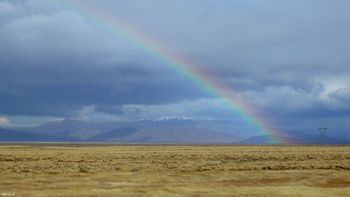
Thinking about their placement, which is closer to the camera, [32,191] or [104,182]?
[32,191]

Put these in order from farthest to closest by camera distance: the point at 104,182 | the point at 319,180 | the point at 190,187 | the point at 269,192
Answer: the point at 319,180 < the point at 104,182 < the point at 190,187 < the point at 269,192

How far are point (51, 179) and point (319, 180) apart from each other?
942 inches

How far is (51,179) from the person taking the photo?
4459cm

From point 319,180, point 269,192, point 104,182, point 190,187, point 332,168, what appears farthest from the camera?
point 332,168

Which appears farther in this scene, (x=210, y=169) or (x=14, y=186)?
(x=210, y=169)

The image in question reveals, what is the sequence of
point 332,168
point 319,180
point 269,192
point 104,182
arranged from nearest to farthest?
point 269,192, point 104,182, point 319,180, point 332,168

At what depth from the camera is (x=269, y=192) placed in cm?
3588

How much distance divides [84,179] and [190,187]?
10819 millimetres

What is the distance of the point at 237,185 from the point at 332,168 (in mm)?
22252

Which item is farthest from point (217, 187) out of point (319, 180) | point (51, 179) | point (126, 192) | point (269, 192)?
point (51, 179)

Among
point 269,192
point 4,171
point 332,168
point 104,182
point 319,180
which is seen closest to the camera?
point 269,192

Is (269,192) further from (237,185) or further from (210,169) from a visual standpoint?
(210,169)

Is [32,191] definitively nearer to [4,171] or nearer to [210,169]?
[4,171]

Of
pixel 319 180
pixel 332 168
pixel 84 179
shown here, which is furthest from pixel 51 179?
pixel 332 168
